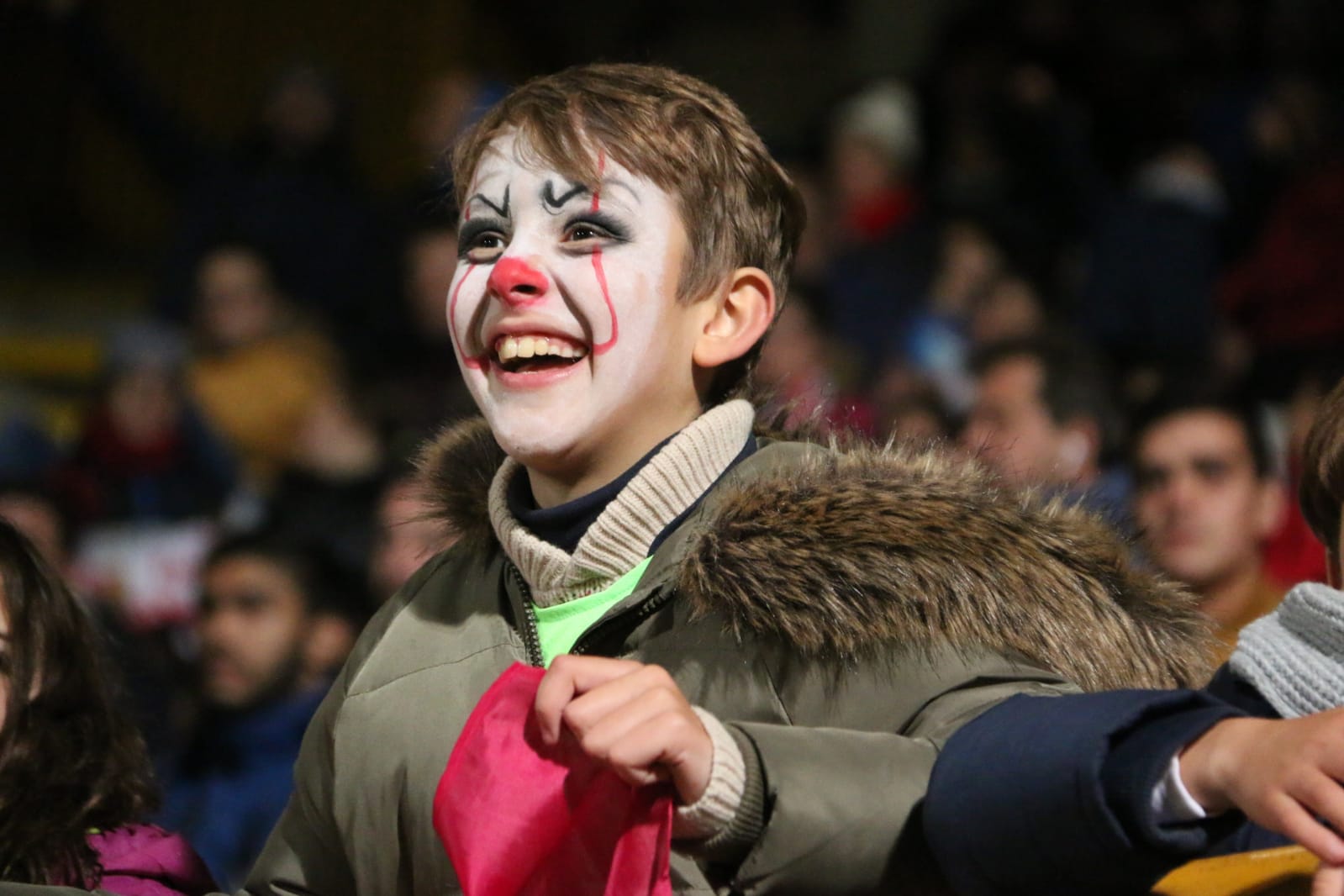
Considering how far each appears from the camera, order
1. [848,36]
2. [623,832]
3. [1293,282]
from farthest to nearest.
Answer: [848,36]
[1293,282]
[623,832]

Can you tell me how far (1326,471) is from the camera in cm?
214

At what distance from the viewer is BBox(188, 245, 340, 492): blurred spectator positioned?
243 inches

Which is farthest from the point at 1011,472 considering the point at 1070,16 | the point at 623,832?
the point at 1070,16

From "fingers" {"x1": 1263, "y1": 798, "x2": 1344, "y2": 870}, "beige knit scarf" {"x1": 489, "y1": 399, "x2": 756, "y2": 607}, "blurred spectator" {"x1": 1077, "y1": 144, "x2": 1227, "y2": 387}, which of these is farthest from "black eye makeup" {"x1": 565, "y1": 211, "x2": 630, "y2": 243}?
"blurred spectator" {"x1": 1077, "y1": 144, "x2": 1227, "y2": 387}

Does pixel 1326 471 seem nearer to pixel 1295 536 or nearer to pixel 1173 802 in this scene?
pixel 1173 802

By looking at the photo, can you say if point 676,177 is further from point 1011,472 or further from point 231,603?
point 231,603

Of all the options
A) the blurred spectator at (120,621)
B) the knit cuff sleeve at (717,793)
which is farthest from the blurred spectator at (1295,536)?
the blurred spectator at (120,621)

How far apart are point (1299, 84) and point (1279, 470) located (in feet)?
6.77

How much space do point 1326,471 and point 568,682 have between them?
0.92 m

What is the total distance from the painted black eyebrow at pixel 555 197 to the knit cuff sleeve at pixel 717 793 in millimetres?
661

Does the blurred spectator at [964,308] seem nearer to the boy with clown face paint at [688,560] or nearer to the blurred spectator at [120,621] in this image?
the blurred spectator at [120,621]

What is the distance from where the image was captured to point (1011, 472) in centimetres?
241

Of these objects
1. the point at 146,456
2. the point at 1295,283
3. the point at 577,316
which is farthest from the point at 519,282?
the point at 146,456

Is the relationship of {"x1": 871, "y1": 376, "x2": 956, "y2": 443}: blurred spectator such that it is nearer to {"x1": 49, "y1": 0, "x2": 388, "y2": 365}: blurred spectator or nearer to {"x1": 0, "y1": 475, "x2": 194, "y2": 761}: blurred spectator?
{"x1": 0, "y1": 475, "x2": 194, "y2": 761}: blurred spectator
